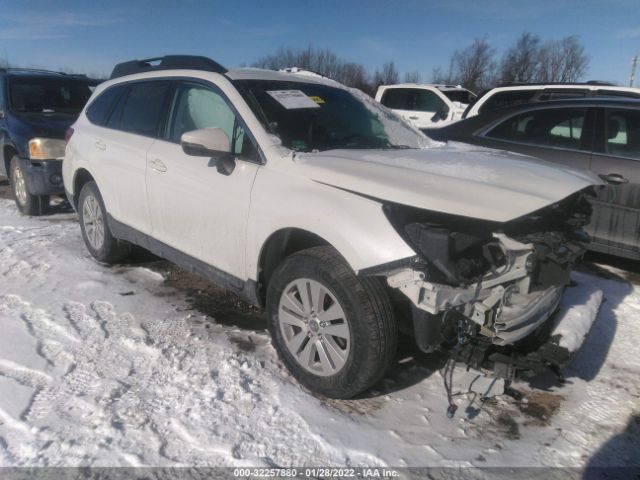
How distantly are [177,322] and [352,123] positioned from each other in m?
1.92

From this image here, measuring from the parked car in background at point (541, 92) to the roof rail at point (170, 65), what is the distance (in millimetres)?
4640

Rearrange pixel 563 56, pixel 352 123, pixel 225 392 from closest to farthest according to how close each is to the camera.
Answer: pixel 225 392, pixel 352 123, pixel 563 56

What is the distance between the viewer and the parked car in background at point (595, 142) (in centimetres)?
441

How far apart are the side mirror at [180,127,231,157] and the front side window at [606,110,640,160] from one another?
3633 mm

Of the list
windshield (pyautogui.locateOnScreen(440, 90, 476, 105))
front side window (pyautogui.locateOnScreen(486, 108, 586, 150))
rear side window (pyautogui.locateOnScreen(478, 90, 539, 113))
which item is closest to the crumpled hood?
front side window (pyautogui.locateOnScreen(486, 108, 586, 150))

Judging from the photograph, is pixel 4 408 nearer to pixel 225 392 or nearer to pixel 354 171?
pixel 225 392

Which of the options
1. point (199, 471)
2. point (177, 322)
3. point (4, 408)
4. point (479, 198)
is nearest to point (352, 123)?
point (479, 198)

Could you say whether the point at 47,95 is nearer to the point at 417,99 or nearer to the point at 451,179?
the point at 451,179

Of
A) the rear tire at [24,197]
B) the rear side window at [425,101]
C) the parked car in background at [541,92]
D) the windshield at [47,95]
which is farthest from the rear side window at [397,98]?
the rear tire at [24,197]

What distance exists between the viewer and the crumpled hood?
7.48 feet

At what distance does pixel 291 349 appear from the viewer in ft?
9.57

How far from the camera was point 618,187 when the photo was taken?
4441 millimetres

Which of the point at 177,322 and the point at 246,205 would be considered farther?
the point at 177,322

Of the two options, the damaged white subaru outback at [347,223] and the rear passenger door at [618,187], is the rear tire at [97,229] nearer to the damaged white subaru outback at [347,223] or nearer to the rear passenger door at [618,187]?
the damaged white subaru outback at [347,223]
